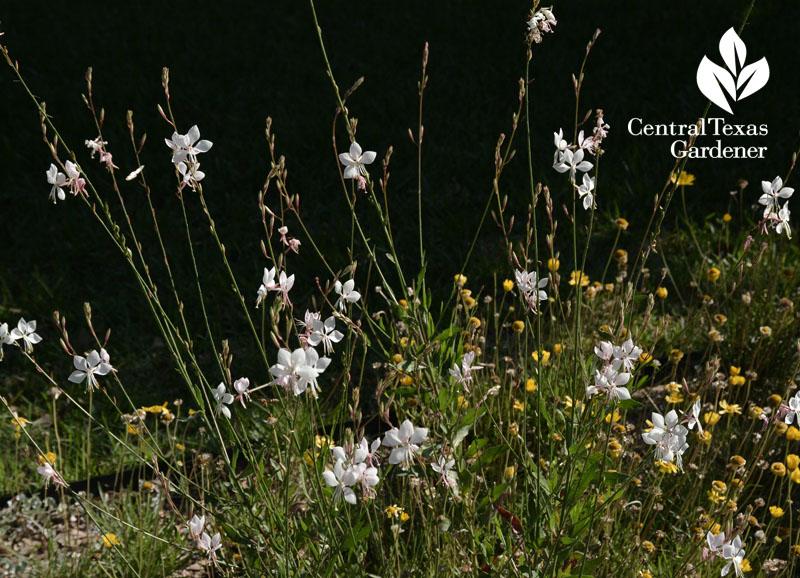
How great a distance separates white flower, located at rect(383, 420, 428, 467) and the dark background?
2172 mm

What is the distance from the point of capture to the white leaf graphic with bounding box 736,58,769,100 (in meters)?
4.38

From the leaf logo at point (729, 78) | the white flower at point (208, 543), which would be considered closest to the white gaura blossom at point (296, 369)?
the white flower at point (208, 543)

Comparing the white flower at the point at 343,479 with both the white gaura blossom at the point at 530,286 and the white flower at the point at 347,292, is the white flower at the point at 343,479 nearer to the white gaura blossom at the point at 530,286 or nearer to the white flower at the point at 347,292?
the white flower at the point at 347,292

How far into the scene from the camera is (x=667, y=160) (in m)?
4.29

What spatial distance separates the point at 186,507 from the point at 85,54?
4.58 meters

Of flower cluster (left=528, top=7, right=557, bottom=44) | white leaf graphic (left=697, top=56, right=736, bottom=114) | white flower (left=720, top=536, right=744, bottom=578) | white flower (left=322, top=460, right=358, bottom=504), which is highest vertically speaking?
white leaf graphic (left=697, top=56, right=736, bottom=114)

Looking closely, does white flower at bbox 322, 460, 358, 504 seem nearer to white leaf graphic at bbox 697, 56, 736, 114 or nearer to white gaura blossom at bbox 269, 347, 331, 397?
white gaura blossom at bbox 269, 347, 331, 397

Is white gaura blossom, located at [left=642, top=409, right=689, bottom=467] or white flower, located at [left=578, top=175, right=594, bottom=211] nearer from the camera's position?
white gaura blossom, located at [left=642, top=409, right=689, bottom=467]

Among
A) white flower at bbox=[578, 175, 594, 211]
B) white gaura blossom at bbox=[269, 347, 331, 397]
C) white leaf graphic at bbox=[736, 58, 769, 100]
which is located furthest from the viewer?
white leaf graphic at bbox=[736, 58, 769, 100]

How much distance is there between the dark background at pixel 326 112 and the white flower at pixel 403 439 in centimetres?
217

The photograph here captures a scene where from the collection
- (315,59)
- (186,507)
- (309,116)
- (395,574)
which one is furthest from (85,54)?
(395,574)

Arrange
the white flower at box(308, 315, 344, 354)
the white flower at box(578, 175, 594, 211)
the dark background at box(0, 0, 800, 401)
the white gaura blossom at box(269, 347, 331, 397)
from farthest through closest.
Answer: the dark background at box(0, 0, 800, 401)
the white flower at box(578, 175, 594, 211)
the white flower at box(308, 315, 344, 354)
the white gaura blossom at box(269, 347, 331, 397)

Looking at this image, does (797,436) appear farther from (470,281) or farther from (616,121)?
(616,121)

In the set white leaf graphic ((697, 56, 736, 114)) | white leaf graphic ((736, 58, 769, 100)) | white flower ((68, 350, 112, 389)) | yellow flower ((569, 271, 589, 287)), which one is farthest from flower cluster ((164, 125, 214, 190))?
white leaf graphic ((736, 58, 769, 100))
